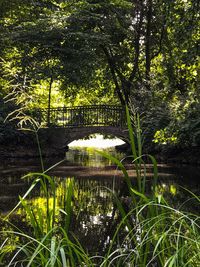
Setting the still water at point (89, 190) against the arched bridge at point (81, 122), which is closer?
the still water at point (89, 190)

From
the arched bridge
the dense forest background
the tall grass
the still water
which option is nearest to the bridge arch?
the arched bridge

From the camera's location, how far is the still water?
22.1ft

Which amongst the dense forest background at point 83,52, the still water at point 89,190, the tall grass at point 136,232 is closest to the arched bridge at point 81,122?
the dense forest background at point 83,52

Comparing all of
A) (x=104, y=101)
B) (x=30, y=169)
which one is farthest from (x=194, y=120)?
(x=104, y=101)

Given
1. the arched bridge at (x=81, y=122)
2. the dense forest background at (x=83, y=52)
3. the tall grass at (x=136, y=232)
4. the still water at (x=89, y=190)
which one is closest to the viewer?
the tall grass at (x=136, y=232)

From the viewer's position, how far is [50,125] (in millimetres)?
19266

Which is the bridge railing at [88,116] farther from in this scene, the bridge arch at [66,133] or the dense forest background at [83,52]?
the dense forest background at [83,52]

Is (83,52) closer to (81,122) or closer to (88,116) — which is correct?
(88,116)

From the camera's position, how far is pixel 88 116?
2086cm

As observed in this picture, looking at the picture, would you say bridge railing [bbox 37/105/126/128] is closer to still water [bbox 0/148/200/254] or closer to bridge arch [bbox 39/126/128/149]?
bridge arch [bbox 39/126/128/149]

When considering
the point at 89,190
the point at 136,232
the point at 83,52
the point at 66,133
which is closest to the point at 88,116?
the point at 66,133

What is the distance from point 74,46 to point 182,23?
10.6 metres

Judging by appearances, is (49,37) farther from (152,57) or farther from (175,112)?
(152,57)

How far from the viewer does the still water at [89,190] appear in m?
6.74
